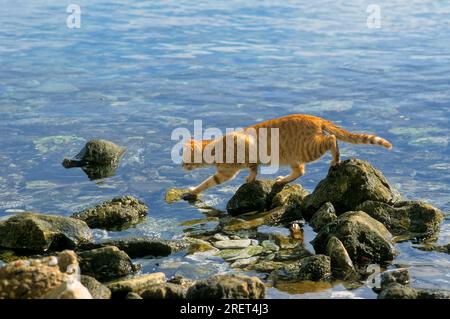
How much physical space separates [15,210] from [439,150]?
A: 29.7ft

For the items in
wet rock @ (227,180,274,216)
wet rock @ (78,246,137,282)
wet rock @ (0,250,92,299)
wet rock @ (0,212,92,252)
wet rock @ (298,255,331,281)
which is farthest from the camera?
wet rock @ (227,180,274,216)

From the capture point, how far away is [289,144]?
14477 mm

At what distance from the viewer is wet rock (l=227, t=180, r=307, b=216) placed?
571 inches

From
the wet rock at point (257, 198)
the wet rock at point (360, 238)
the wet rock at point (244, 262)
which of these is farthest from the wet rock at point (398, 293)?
the wet rock at point (257, 198)

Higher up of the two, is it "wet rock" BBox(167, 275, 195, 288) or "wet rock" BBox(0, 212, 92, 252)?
"wet rock" BBox(0, 212, 92, 252)

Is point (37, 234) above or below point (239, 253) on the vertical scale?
above

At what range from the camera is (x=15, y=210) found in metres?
14.8

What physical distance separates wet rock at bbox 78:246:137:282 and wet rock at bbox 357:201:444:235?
13.4 feet

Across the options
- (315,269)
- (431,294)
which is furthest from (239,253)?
(431,294)

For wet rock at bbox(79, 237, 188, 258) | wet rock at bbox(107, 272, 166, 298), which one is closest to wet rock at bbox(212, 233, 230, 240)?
wet rock at bbox(79, 237, 188, 258)

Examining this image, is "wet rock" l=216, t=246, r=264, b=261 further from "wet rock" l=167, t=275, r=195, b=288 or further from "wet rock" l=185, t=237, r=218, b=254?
"wet rock" l=167, t=275, r=195, b=288

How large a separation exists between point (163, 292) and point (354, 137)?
5.01 metres

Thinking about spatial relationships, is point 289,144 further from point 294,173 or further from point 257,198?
point 257,198

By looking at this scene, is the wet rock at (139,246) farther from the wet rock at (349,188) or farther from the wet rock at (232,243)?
the wet rock at (349,188)
